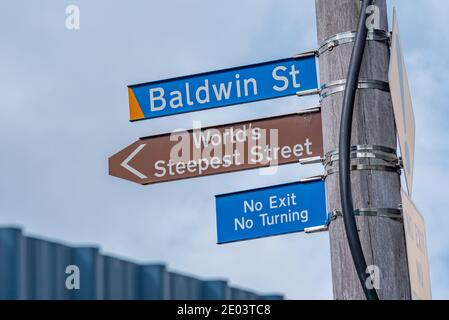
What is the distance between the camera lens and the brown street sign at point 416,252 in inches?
156

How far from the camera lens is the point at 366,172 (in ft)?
13.6

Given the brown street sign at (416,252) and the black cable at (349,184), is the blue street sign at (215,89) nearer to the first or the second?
the black cable at (349,184)

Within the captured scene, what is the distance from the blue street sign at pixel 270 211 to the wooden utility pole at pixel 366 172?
0.27m

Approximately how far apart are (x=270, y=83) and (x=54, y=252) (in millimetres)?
15317

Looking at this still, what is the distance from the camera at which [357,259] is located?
3777 millimetres

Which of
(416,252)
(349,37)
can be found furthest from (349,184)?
(349,37)

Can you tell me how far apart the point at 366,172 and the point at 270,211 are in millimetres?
624

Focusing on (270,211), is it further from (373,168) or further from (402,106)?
(402,106)

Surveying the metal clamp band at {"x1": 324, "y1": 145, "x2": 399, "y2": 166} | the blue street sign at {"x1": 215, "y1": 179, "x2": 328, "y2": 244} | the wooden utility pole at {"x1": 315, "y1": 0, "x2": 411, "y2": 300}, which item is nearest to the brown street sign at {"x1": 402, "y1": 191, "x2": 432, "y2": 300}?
the wooden utility pole at {"x1": 315, "y1": 0, "x2": 411, "y2": 300}

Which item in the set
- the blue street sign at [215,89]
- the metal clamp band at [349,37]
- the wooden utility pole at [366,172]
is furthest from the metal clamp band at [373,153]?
the blue street sign at [215,89]

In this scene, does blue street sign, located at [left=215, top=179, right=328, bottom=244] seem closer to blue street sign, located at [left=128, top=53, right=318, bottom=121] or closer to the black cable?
blue street sign, located at [left=128, top=53, right=318, bottom=121]

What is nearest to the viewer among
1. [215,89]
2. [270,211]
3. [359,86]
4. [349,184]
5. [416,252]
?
[349,184]

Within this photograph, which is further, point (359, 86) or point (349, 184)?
point (359, 86)
